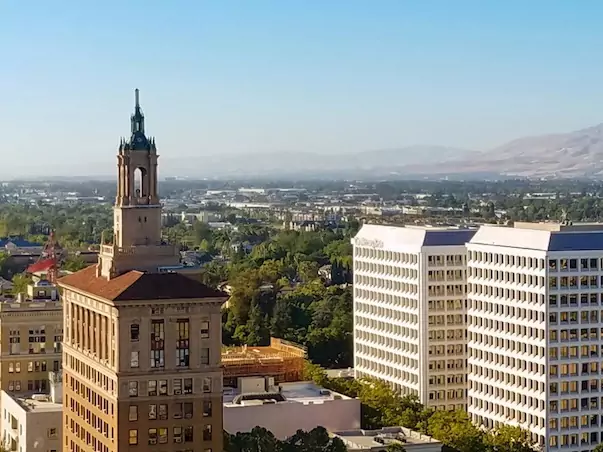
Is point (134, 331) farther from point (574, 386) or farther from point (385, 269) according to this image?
point (385, 269)

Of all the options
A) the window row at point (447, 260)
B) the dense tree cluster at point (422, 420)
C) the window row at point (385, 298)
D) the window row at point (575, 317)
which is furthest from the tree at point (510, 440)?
the window row at point (385, 298)

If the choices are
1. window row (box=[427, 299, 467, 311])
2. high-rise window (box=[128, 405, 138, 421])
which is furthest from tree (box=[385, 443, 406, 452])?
window row (box=[427, 299, 467, 311])

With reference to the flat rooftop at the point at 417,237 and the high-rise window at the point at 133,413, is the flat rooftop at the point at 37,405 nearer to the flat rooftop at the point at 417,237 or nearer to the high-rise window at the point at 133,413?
the high-rise window at the point at 133,413

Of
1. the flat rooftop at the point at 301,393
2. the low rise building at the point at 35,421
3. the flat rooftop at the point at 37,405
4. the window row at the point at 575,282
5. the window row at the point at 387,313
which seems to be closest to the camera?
the low rise building at the point at 35,421

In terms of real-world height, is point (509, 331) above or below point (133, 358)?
below

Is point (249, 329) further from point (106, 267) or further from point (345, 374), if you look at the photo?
point (106, 267)

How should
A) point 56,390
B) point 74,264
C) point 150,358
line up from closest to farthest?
point 150,358, point 56,390, point 74,264

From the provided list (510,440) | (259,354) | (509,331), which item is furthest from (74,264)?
(510,440)
